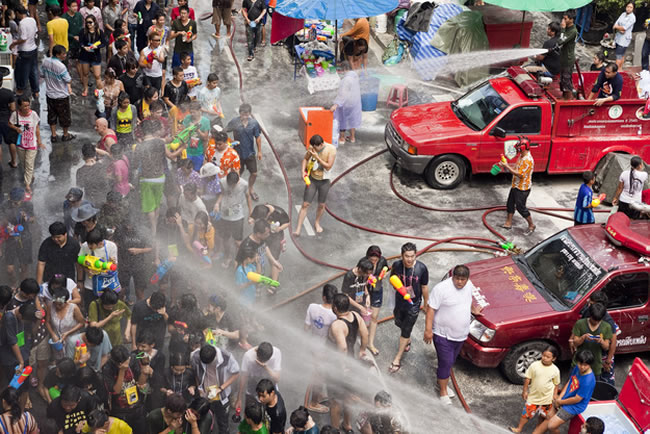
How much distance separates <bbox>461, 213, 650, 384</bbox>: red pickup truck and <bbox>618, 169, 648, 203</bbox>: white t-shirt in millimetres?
1859

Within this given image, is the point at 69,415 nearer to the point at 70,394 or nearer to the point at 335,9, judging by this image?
the point at 70,394

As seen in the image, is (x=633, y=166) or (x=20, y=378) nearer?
(x=20, y=378)

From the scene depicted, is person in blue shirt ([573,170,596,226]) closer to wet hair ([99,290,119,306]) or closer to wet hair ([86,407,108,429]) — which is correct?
wet hair ([99,290,119,306])

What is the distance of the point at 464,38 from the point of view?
1792cm

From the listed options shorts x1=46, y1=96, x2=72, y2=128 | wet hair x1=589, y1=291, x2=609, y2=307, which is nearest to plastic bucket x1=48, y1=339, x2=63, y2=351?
wet hair x1=589, y1=291, x2=609, y2=307

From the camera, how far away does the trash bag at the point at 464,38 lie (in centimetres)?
1786

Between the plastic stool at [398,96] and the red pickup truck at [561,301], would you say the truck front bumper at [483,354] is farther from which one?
the plastic stool at [398,96]

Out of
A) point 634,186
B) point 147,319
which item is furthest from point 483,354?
point 634,186

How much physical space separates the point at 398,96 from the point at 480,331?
8.32 m

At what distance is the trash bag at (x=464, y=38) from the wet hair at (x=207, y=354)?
11603mm

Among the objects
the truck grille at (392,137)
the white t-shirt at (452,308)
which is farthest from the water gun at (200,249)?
the truck grille at (392,137)

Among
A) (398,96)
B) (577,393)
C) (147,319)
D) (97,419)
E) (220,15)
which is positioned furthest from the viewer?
(220,15)

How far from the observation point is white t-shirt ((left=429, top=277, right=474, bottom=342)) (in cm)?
894

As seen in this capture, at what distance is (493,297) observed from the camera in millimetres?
9773
